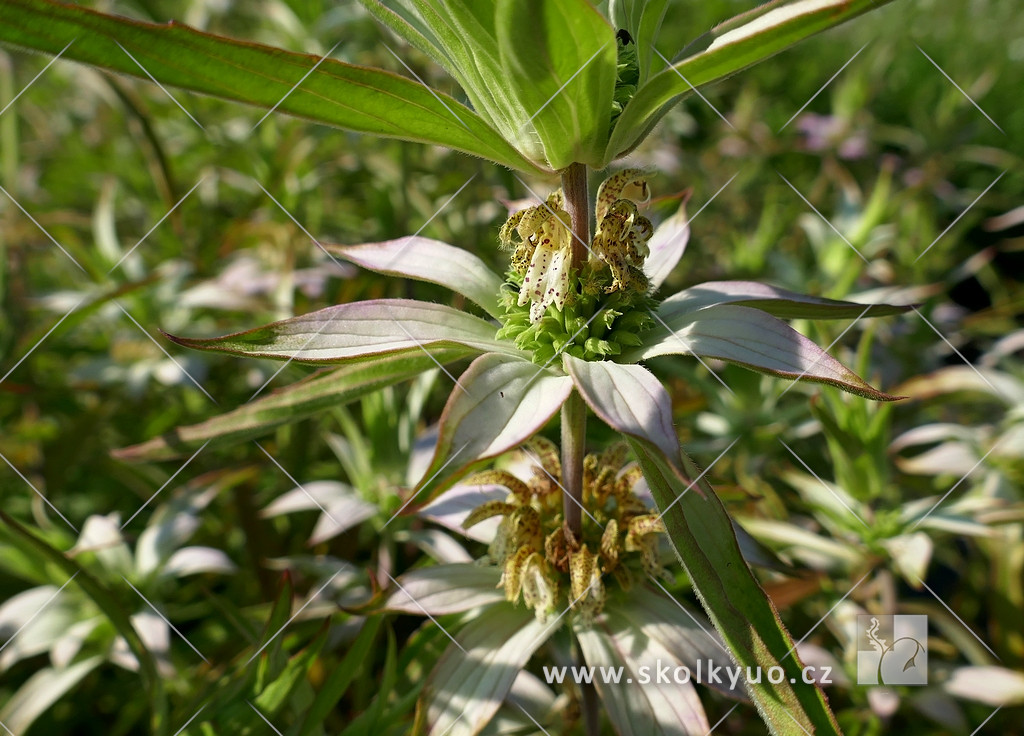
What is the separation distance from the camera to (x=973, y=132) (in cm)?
220

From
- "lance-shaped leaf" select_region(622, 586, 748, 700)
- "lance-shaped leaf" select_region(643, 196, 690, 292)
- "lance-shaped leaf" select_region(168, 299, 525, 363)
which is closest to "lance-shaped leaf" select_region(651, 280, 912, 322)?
"lance-shaped leaf" select_region(643, 196, 690, 292)

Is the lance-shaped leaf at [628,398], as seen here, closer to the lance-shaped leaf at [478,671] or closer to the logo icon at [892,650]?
the lance-shaped leaf at [478,671]

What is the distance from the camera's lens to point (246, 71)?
0.39m

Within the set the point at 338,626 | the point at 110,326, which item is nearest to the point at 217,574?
the point at 338,626

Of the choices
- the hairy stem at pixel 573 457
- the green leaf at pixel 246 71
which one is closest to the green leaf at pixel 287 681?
the hairy stem at pixel 573 457

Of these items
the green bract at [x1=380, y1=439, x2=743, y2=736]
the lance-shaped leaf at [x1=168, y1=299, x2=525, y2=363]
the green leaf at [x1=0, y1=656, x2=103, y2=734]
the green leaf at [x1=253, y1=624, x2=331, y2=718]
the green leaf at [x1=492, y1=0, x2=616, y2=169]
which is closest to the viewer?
the green leaf at [x1=492, y1=0, x2=616, y2=169]

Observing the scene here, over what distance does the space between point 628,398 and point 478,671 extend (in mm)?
307

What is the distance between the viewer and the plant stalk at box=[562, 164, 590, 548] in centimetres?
50

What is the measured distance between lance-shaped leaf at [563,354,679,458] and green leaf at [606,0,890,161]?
0.50 ft

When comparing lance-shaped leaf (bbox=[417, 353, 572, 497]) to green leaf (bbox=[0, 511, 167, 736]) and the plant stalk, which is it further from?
green leaf (bbox=[0, 511, 167, 736])

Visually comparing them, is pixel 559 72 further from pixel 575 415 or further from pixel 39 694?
pixel 39 694

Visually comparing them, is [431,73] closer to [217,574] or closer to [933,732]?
[217,574]

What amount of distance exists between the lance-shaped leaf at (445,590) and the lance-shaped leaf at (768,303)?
0.30 meters

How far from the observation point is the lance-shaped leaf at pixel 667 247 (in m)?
0.63
